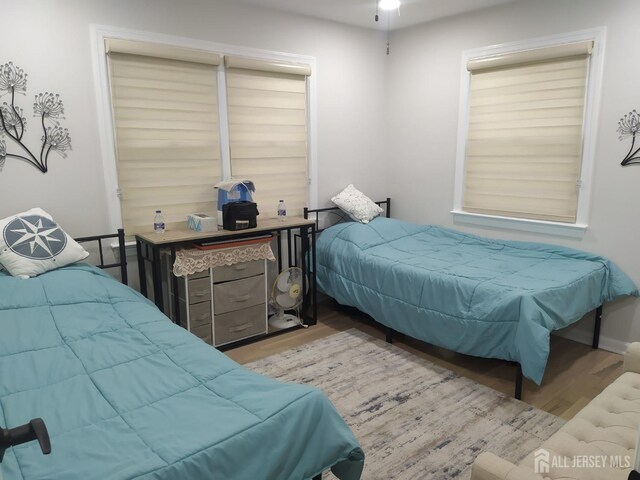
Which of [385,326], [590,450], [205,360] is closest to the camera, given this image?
[590,450]

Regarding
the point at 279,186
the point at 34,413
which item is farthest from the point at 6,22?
the point at 34,413

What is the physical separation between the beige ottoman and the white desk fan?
2.40 m

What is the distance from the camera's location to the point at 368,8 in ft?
12.6

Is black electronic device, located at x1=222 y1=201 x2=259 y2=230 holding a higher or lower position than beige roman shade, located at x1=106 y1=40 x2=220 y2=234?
lower

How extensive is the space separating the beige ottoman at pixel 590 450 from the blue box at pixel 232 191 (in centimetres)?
258

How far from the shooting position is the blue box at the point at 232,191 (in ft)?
11.4

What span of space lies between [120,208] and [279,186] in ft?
4.48

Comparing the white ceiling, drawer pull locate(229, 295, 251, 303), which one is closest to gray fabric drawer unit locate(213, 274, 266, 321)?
drawer pull locate(229, 295, 251, 303)

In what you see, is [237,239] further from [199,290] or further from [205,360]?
Result: [205,360]

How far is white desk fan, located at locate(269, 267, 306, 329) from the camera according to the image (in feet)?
12.4

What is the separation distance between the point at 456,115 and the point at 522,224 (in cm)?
118

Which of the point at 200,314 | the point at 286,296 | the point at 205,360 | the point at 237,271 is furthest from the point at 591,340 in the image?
the point at 205,360

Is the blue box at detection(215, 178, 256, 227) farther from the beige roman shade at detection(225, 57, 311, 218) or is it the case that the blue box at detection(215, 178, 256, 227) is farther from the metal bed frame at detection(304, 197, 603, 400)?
the metal bed frame at detection(304, 197, 603, 400)

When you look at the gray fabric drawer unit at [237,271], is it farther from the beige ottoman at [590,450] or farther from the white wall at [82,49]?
the beige ottoman at [590,450]
